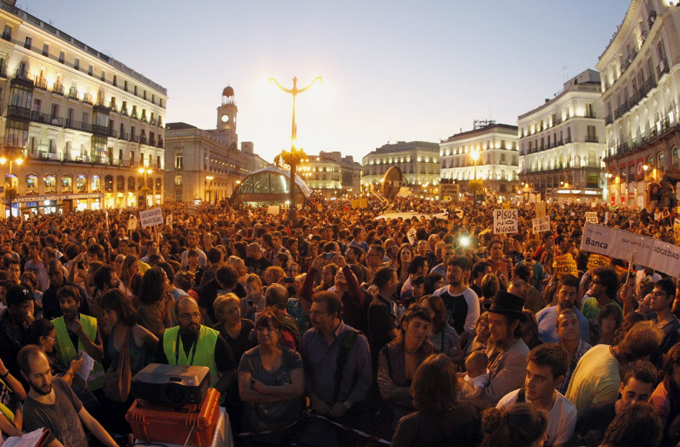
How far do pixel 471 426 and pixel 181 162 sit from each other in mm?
73868

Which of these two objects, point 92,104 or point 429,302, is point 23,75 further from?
point 429,302

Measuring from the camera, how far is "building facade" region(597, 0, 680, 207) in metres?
29.2

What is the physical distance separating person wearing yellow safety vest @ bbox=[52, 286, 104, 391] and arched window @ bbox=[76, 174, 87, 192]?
154 feet

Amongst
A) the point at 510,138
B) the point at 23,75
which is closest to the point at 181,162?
the point at 23,75

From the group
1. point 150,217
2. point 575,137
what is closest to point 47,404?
point 150,217

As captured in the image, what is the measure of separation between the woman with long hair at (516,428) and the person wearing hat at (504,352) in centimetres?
109

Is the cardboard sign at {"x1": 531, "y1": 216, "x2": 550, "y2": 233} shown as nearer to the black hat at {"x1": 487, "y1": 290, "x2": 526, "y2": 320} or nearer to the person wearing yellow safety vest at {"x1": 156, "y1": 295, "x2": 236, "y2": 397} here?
the black hat at {"x1": 487, "y1": 290, "x2": 526, "y2": 320}

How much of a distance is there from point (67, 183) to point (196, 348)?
155 feet

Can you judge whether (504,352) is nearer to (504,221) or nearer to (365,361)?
(365,361)

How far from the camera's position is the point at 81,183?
154 feet

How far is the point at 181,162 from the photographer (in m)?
72.1

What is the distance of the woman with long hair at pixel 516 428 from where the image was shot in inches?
94.0

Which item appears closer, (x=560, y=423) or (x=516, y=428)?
(x=516, y=428)

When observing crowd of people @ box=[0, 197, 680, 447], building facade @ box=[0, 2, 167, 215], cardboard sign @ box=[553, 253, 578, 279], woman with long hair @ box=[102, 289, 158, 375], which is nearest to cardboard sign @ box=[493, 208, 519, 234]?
cardboard sign @ box=[553, 253, 578, 279]
